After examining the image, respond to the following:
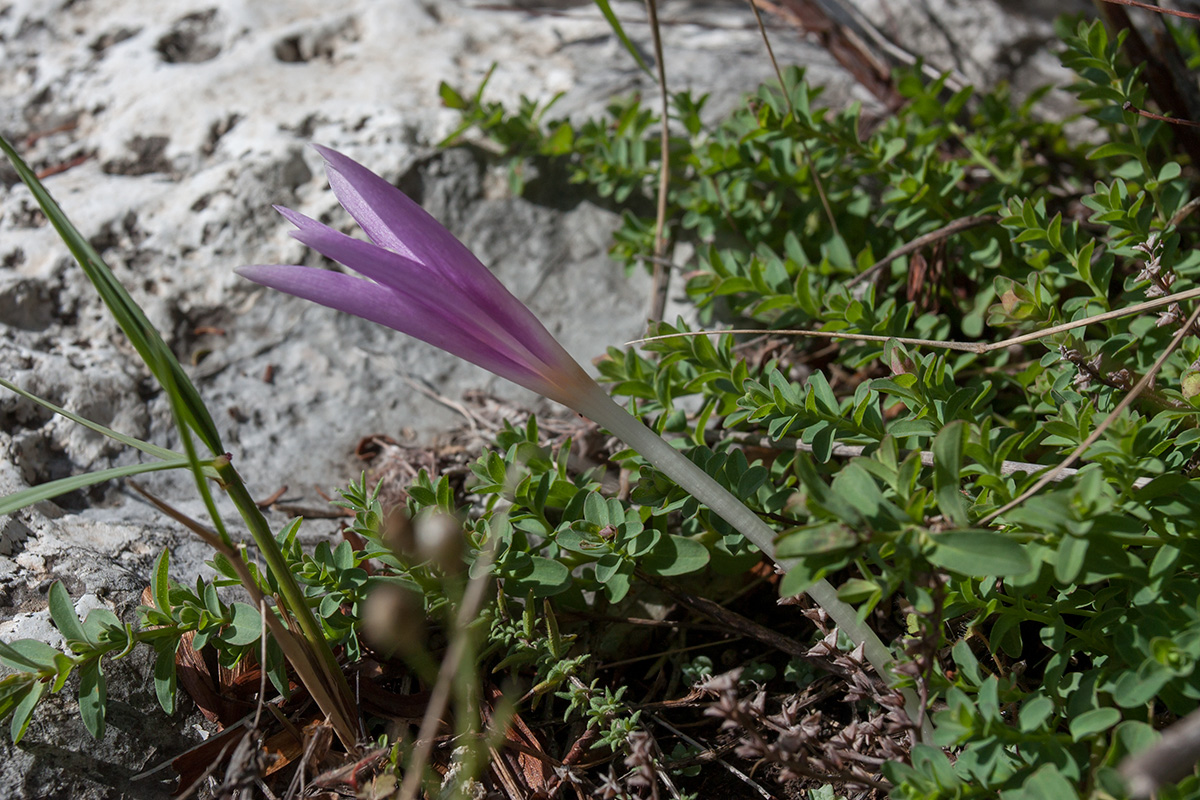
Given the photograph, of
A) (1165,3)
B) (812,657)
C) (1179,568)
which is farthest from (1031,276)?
(1165,3)

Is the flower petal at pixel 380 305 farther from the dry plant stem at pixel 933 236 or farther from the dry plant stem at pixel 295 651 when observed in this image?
the dry plant stem at pixel 933 236

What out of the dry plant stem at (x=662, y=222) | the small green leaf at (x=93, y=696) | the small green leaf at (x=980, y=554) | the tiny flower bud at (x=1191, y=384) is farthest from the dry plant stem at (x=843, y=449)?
the small green leaf at (x=93, y=696)

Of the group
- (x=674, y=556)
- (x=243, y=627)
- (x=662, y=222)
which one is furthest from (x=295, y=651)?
(x=662, y=222)

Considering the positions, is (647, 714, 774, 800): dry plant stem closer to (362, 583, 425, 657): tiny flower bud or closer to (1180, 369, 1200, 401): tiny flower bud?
(362, 583, 425, 657): tiny flower bud

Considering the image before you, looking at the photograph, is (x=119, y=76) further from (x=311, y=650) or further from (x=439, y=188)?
(x=311, y=650)

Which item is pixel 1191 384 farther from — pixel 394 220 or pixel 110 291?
pixel 110 291
